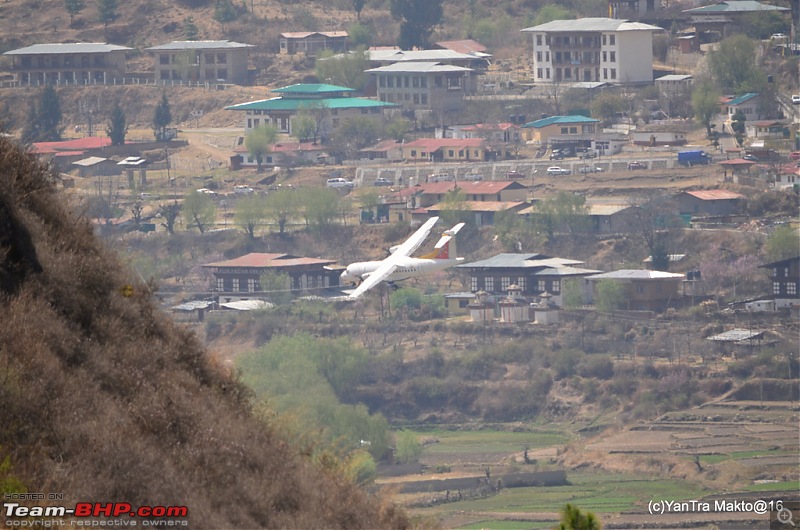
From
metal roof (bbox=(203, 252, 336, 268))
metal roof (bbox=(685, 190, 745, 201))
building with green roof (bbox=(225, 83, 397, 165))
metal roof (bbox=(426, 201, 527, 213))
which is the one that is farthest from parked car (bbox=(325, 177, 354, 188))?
metal roof (bbox=(685, 190, 745, 201))

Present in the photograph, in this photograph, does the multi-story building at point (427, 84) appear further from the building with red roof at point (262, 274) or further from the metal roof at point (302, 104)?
the building with red roof at point (262, 274)

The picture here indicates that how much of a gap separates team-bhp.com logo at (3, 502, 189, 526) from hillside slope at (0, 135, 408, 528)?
0.28 ft

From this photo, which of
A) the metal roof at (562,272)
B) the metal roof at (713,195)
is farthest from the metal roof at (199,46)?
the metal roof at (562,272)

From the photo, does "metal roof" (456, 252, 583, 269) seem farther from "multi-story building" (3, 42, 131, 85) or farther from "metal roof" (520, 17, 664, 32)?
"multi-story building" (3, 42, 131, 85)

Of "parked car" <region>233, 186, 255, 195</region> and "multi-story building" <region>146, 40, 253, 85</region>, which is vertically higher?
"multi-story building" <region>146, 40, 253, 85</region>

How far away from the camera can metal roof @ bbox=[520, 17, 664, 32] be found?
84188mm

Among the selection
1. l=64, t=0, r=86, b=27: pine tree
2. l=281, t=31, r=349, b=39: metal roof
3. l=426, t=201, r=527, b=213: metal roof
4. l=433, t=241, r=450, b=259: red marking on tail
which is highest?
l=64, t=0, r=86, b=27: pine tree

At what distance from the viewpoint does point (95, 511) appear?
37.5 feet

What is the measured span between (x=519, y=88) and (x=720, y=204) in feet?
69.3

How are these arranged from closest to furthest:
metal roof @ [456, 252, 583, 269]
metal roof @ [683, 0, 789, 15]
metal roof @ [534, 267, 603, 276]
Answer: metal roof @ [534, 267, 603, 276]
metal roof @ [456, 252, 583, 269]
metal roof @ [683, 0, 789, 15]

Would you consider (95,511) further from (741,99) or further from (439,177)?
(741,99)

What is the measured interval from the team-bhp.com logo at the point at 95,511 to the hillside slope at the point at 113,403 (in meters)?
0.08

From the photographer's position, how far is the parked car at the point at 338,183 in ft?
249

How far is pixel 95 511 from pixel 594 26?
76099mm
